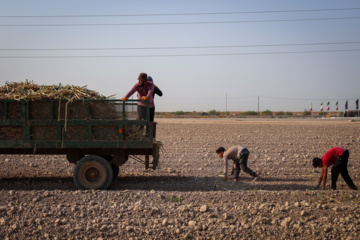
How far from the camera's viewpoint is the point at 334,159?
8.62 m

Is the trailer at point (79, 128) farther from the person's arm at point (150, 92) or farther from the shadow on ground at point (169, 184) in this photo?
the shadow on ground at point (169, 184)

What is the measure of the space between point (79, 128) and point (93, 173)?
43.2 inches

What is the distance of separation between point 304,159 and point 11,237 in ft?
34.5

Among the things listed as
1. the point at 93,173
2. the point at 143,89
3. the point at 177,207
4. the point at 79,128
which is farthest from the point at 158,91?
the point at 177,207

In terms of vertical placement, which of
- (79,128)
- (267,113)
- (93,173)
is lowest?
(93,173)

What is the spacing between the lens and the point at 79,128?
8.32 meters

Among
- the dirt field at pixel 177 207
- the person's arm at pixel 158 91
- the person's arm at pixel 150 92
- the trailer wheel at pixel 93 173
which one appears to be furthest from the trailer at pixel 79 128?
the person's arm at pixel 158 91

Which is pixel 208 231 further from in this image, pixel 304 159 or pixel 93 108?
pixel 304 159

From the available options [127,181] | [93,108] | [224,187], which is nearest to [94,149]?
[93,108]

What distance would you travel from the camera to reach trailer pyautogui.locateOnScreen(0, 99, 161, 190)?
8258 mm

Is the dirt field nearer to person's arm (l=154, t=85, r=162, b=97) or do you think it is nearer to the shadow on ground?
the shadow on ground

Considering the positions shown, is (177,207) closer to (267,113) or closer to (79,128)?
(79,128)

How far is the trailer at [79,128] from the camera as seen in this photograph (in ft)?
27.1

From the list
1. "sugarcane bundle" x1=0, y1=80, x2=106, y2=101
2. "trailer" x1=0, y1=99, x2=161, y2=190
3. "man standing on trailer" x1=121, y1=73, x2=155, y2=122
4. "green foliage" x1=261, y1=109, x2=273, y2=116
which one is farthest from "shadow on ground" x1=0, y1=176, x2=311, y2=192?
"green foliage" x1=261, y1=109, x2=273, y2=116
